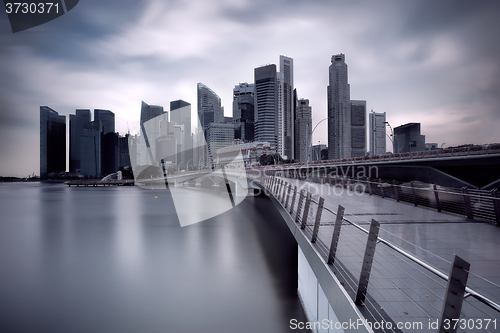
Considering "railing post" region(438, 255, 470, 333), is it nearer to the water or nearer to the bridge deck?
the bridge deck

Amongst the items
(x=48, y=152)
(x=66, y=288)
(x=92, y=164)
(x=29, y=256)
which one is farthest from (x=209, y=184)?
(x=48, y=152)

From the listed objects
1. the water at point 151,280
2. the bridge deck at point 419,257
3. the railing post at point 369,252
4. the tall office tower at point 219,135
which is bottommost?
the water at point 151,280

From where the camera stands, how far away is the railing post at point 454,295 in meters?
2.07

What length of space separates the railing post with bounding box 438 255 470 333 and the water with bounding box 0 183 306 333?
904cm

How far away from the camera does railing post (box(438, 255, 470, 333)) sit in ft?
A: 6.80

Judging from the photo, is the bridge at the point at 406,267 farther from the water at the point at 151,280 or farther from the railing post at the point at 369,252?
the water at the point at 151,280

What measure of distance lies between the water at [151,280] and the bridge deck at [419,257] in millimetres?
5231

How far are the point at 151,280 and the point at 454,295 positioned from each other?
51.7 feet

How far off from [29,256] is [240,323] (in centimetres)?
1900

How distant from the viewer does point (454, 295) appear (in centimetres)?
214

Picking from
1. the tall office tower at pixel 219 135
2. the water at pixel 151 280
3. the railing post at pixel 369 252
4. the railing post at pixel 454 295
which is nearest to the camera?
the railing post at pixel 454 295

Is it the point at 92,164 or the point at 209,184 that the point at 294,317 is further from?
the point at 92,164

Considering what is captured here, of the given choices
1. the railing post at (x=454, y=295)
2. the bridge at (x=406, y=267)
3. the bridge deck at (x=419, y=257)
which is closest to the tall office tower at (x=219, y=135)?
the bridge at (x=406, y=267)

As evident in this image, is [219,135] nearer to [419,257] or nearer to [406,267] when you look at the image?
[419,257]
